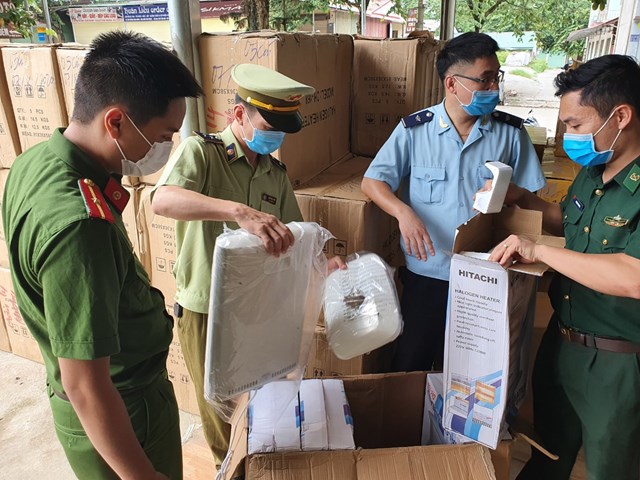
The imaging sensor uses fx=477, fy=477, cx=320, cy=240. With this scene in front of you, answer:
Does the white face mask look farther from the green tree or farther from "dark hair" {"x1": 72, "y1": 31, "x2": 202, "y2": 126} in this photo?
the green tree

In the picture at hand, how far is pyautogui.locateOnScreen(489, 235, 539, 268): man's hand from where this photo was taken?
1.06 meters

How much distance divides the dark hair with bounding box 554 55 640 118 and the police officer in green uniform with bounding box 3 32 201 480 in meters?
0.97

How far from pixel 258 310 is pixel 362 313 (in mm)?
267

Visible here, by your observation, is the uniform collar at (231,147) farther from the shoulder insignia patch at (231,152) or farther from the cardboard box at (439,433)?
the cardboard box at (439,433)

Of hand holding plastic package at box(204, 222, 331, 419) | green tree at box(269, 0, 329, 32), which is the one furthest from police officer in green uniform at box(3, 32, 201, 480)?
green tree at box(269, 0, 329, 32)

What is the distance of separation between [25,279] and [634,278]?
1.24 m

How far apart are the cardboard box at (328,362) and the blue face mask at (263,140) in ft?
2.39

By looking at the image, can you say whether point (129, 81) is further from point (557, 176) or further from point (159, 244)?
point (557, 176)

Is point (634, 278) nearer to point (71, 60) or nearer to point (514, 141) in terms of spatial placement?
point (514, 141)

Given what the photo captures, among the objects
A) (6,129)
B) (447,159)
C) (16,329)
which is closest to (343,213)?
(447,159)

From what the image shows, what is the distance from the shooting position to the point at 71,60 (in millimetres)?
1872

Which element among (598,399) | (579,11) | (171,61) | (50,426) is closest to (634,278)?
(598,399)

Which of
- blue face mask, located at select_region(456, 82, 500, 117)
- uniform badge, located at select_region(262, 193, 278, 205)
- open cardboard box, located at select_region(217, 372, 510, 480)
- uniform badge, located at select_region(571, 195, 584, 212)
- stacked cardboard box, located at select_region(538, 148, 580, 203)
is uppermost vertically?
blue face mask, located at select_region(456, 82, 500, 117)

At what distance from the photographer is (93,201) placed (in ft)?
2.62
